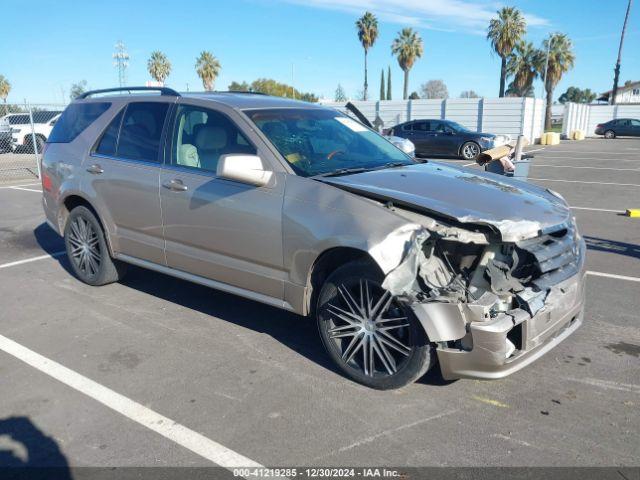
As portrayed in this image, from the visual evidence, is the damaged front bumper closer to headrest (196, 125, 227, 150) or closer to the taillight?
headrest (196, 125, 227, 150)

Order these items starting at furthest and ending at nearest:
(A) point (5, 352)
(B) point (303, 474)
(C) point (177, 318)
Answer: (C) point (177, 318) → (A) point (5, 352) → (B) point (303, 474)

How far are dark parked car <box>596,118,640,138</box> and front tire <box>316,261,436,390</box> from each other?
4190 cm

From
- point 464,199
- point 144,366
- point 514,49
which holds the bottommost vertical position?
point 144,366

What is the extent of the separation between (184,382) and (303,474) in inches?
50.2

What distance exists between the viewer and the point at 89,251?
5629mm

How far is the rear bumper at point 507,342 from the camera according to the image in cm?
307

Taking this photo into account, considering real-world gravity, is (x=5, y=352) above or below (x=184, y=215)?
below

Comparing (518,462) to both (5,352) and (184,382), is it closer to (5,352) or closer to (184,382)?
(184,382)

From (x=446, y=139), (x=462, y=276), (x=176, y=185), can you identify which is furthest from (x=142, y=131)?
(x=446, y=139)

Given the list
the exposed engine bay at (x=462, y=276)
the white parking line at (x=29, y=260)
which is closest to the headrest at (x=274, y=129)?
the exposed engine bay at (x=462, y=276)

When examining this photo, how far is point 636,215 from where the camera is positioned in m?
9.09

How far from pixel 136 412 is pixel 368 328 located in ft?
→ 5.02

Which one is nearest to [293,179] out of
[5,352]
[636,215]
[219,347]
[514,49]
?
[219,347]

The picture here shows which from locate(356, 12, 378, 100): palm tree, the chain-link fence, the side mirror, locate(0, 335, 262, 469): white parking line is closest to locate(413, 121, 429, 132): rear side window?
the chain-link fence
